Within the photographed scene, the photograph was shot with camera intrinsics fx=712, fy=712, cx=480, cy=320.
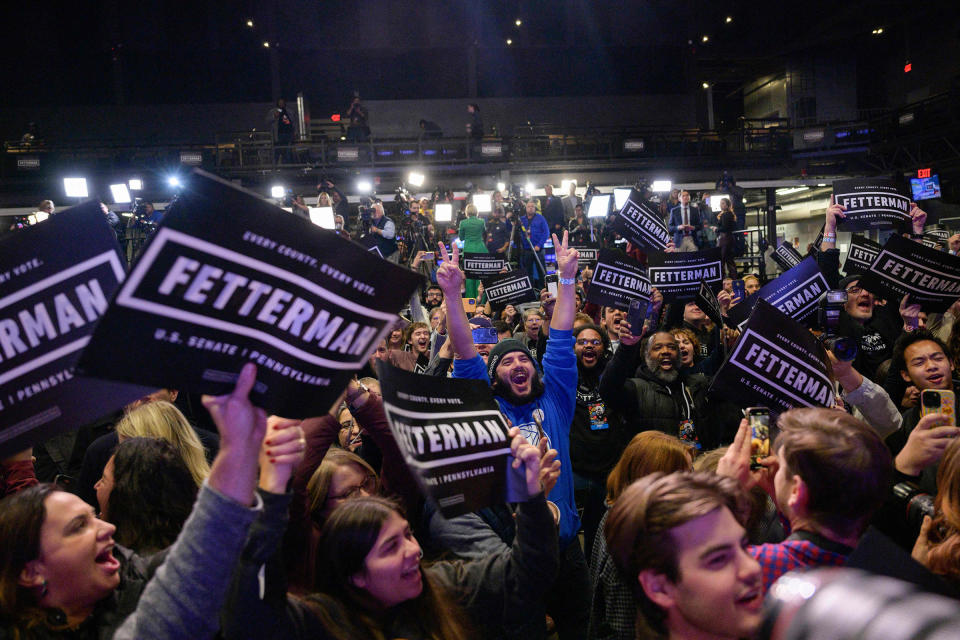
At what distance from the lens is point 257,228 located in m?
1.40

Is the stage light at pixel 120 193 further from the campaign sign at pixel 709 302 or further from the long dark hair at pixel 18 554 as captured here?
the long dark hair at pixel 18 554

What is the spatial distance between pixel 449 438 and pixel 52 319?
99 cm

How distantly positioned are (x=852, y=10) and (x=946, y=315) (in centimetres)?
2042

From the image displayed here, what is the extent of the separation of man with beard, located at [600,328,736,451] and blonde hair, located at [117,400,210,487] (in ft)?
6.87

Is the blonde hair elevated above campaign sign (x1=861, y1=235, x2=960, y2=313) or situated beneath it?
situated beneath

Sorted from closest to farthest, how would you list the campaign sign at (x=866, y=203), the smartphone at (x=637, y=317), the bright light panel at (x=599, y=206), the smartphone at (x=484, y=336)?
the smartphone at (x=637, y=317), the smartphone at (x=484, y=336), the campaign sign at (x=866, y=203), the bright light panel at (x=599, y=206)

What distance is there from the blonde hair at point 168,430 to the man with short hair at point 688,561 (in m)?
1.80

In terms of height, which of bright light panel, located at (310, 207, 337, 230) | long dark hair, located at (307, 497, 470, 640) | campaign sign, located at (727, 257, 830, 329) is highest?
bright light panel, located at (310, 207, 337, 230)

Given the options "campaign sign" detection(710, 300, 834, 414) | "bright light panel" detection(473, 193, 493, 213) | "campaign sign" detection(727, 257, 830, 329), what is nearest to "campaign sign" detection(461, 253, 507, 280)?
"campaign sign" detection(727, 257, 830, 329)

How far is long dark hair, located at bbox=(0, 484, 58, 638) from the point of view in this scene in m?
1.56

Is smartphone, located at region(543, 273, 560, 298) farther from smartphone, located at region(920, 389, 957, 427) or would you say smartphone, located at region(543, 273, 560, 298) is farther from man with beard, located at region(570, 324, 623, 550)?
smartphone, located at region(920, 389, 957, 427)

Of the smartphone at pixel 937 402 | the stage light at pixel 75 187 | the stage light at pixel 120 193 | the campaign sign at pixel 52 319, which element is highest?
the stage light at pixel 75 187

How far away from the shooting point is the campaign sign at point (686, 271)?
5348 mm

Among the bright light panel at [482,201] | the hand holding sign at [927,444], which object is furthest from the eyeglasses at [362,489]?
the bright light panel at [482,201]
